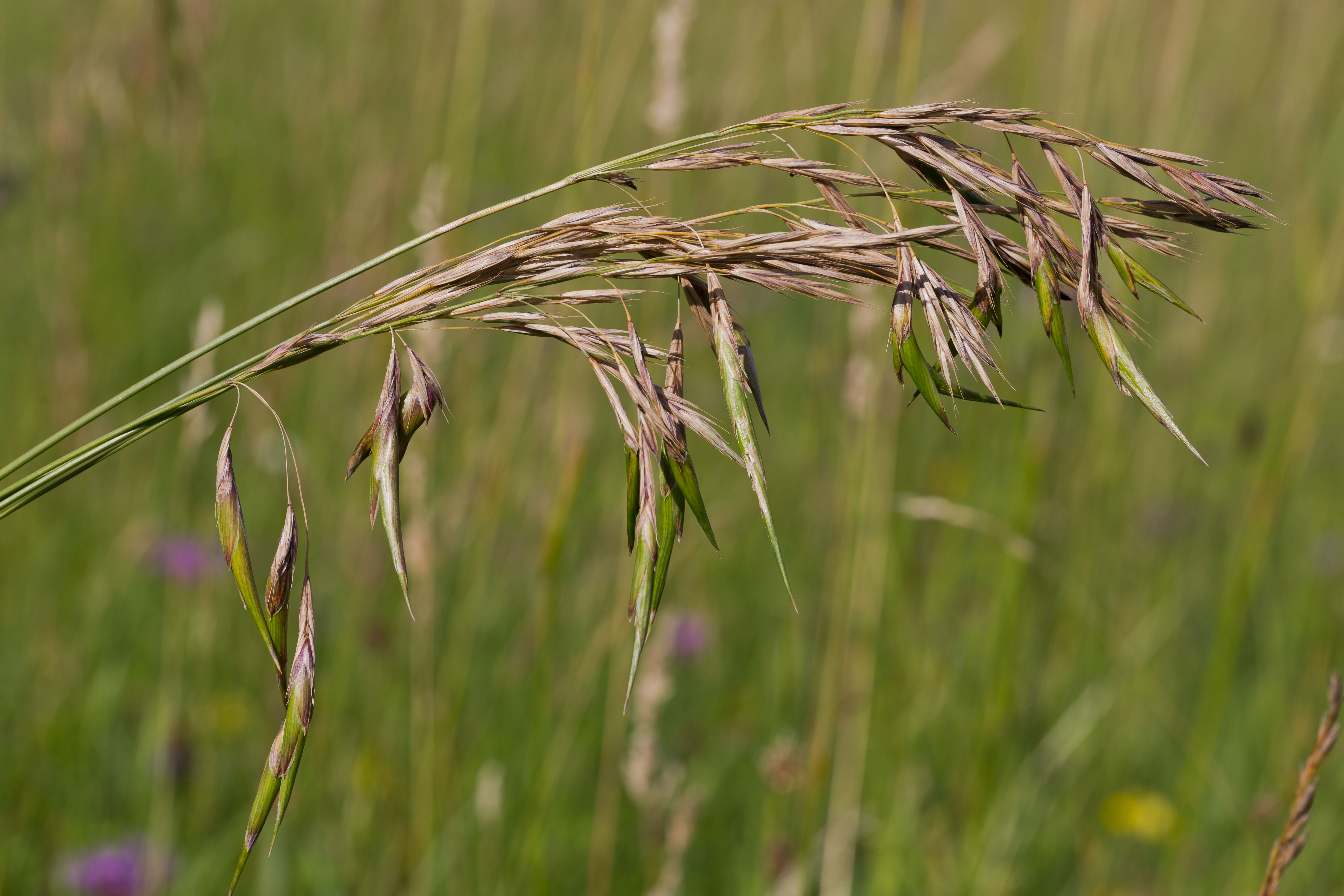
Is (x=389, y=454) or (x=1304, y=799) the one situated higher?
(x=389, y=454)

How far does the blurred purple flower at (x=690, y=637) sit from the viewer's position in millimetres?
2348

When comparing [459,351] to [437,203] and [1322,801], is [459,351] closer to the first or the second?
[437,203]

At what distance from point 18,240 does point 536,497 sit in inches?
87.7

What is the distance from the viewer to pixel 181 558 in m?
2.14

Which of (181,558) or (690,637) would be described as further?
(690,637)

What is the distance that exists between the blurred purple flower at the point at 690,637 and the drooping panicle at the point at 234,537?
1.76 m

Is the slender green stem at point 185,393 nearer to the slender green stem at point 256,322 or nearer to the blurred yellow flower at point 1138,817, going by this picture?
the slender green stem at point 256,322

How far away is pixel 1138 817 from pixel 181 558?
2010 millimetres

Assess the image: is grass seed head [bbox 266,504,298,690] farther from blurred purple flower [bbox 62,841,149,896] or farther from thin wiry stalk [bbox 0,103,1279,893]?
blurred purple flower [bbox 62,841,149,896]

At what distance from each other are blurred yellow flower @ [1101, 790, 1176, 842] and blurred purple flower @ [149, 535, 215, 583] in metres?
1.84

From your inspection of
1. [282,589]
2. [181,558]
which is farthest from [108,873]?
[282,589]

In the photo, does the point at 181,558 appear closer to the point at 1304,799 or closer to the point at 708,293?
the point at 708,293

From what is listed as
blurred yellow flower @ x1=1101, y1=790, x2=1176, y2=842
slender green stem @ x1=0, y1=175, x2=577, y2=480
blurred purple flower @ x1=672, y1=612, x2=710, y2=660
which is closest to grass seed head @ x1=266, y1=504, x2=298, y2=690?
slender green stem @ x1=0, y1=175, x2=577, y2=480

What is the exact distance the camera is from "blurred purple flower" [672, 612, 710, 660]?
7.70 feet
